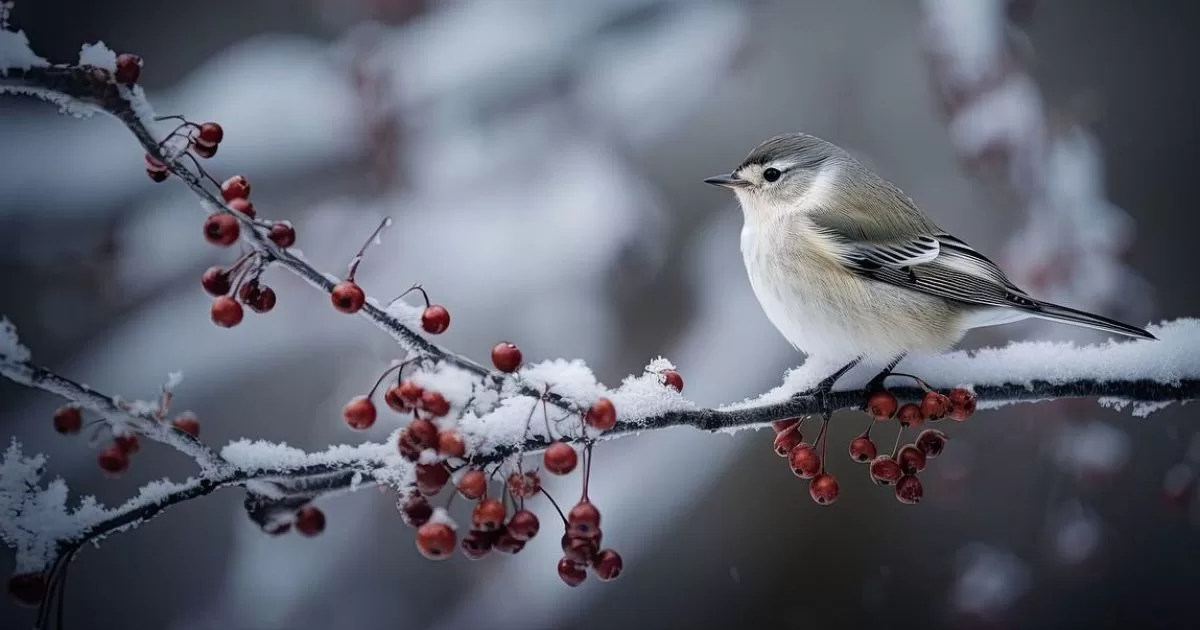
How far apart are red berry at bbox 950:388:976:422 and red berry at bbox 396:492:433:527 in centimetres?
58

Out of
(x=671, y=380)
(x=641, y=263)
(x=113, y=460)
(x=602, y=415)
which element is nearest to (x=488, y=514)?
(x=602, y=415)

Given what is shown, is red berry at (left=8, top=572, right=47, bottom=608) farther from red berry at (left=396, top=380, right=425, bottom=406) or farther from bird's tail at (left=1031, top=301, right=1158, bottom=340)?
bird's tail at (left=1031, top=301, right=1158, bottom=340)

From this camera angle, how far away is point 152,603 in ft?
5.11

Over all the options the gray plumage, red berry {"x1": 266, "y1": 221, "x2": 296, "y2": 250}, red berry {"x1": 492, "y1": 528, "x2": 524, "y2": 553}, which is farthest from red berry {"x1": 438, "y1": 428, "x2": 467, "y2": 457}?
the gray plumage

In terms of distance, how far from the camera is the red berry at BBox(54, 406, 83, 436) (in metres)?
0.81

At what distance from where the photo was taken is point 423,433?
67 centimetres

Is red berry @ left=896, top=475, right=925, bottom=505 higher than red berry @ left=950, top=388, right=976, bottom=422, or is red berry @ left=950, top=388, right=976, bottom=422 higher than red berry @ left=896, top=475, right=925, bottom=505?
red berry @ left=950, top=388, right=976, bottom=422

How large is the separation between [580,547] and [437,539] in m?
0.14

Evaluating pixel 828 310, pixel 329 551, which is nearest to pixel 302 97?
pixel 329 551

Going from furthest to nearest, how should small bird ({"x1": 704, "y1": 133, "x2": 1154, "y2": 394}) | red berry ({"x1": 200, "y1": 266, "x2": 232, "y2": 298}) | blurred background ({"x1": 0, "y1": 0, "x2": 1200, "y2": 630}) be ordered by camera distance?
blurred background ({"x1": 0, "y1": 0, "x2": 1200, "y2": 630})
small bird ({"x1": 704, "y1": 133, "x2": 1154, "y2": 394})
red berry ({"x1": 200, "y1": 266, "x2": 232, "y2": 298})

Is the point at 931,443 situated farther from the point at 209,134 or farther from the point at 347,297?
the point at 209,134

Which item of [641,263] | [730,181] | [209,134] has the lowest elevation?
[209,134]

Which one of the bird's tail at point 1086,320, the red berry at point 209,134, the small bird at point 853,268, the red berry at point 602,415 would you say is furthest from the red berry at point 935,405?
the red berry at point 209,134

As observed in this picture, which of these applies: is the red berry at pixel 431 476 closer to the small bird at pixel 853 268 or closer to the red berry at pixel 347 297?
the red berry at pixel 347 297
